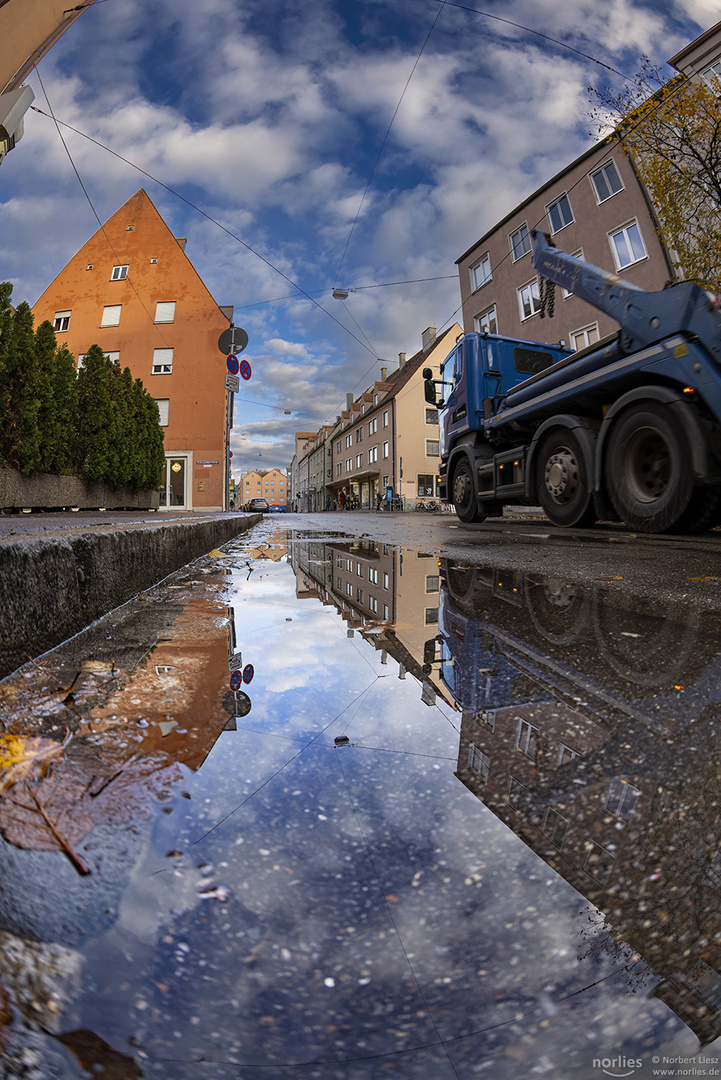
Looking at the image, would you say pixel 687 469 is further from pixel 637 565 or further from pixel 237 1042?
pixel 237 1042

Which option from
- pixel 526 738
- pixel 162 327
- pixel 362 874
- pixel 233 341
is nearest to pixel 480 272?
pixel 233 341

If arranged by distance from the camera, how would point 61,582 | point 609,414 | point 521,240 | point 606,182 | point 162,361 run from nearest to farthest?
point 61,582 → point 609,414 → point 606,182 → point 521,240 → point 162,361

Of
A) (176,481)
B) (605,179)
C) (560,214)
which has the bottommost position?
(176,481)

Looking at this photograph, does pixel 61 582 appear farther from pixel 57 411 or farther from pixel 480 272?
pixel 480 272

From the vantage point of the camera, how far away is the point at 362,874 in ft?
2.04

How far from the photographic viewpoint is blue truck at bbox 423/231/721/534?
15.3ft

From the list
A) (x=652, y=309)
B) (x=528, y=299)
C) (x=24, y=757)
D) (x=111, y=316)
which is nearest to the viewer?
(x=24, y=757)

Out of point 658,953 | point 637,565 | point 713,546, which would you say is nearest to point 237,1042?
point 658,953

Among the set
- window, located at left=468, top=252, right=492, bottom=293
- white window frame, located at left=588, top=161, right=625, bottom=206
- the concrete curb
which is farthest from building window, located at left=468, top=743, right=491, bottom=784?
window, located at left=468, top=252, right=492, bottom=293

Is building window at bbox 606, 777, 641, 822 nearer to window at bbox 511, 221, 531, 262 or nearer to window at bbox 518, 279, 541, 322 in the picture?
window at bbox 518, 279, 541, 322

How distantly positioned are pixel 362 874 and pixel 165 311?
91.4 feet

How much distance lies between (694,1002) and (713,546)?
4.78 m

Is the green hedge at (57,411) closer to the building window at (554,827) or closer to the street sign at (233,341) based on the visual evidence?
the street sign at (233,341)

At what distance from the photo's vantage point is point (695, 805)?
Answer: 2.41 feet
